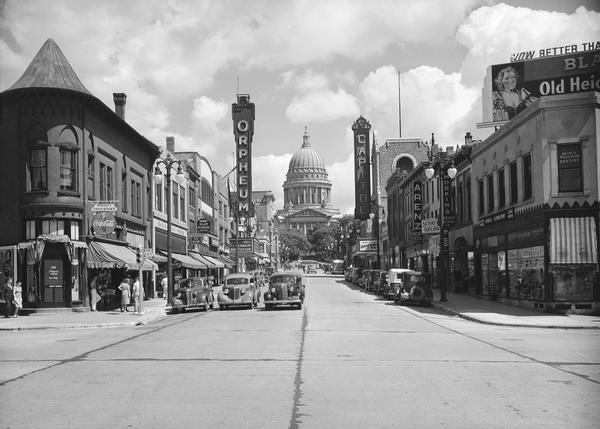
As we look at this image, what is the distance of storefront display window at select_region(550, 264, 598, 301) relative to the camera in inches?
1094

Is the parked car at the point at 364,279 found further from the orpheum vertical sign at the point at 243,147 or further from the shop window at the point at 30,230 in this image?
the shop window at the point at 30,230

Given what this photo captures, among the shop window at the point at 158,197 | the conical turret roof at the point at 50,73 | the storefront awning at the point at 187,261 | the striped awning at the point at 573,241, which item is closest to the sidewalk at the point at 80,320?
the conical turret roof at the point at 50,73

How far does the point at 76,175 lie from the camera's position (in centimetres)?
3272

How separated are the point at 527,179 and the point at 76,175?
20.6m

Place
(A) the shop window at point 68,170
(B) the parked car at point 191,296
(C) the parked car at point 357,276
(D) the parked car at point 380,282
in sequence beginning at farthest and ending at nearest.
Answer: (C) the parked car at point 357,276 → (D) the parked car at point 380,282 → (B) the parked car at point 191,296 → (A) the shop window at point 68,170

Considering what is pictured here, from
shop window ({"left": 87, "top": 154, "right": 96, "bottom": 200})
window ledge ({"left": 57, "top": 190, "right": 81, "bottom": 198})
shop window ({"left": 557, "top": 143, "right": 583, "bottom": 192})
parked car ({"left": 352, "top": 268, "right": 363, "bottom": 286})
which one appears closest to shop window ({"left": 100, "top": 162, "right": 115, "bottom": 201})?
shop window ({"left": 87, "top": 154, "right": 96, "bottom": 200})

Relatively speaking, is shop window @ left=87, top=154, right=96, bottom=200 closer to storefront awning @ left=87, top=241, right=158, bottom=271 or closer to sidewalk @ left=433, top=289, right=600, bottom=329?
storefront awning @ left=87, top=241, right=158, bottom=271

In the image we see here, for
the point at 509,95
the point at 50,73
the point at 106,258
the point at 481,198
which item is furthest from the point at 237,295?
the point at 509,95

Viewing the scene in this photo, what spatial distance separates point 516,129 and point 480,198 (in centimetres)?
882

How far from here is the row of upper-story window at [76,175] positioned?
105 ft

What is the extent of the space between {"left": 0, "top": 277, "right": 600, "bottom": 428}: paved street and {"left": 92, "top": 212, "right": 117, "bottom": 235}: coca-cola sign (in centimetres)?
1031

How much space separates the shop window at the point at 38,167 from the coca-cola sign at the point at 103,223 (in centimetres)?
305

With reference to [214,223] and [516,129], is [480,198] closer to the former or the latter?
[516,129]

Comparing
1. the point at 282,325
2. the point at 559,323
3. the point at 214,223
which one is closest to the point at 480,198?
the point at 559,323
